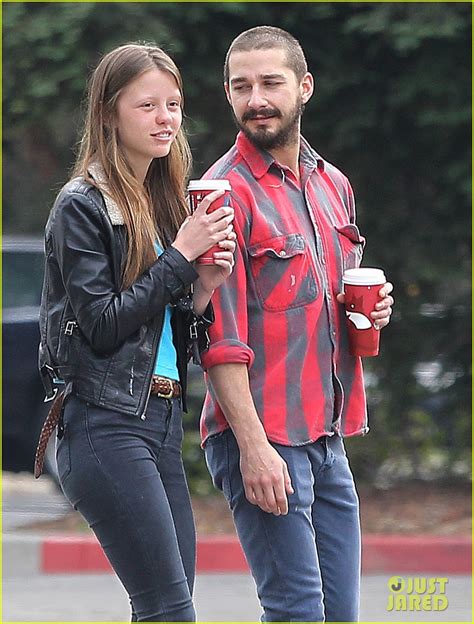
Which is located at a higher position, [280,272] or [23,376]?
[280,272]

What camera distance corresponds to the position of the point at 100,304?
290cm

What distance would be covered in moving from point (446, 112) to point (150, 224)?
3901 millimetres

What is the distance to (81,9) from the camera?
645 cm

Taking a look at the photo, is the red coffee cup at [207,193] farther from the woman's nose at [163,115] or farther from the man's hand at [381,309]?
the man's hand at [381,309]

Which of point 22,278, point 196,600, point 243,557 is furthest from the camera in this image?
point 22,278

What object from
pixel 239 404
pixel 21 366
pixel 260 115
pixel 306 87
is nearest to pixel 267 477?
pixel 239 404

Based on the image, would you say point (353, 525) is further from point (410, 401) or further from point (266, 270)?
point (410, 401)

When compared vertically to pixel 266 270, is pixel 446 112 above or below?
above

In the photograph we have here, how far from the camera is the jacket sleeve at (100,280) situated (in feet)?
9.51

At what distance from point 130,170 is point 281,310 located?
0.54 m

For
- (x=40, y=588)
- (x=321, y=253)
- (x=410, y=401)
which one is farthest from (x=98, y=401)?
(x=410, y=401)

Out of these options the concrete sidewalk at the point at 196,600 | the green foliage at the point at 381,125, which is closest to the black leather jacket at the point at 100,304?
the concrete sidewalk at the point at 196,600

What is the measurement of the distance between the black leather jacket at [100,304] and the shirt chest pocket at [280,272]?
29cm

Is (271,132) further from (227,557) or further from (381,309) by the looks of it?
Result: (227,557)
